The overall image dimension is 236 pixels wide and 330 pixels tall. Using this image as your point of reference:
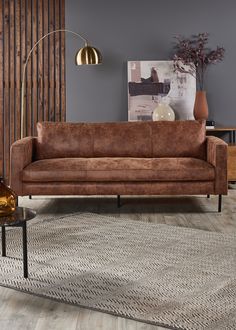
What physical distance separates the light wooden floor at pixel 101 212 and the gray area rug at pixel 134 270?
0.28 feet

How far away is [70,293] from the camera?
288 cm

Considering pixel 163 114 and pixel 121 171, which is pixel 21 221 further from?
pixel 163 114

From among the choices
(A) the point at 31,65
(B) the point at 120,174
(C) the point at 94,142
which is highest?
(A) the point at 31,65

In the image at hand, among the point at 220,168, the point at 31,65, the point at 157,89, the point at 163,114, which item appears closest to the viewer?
the point at 220,168

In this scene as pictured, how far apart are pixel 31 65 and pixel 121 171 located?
268 centimetres

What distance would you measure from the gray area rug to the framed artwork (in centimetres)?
270

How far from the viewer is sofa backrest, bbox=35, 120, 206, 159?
217 inches

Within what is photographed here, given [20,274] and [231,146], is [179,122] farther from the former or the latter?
[20,274]

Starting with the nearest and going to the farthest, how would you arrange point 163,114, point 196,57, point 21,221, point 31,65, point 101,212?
1. point 21,221
2. point 101,212
3. point 163,114
4. point 196,57
5. point 31,65

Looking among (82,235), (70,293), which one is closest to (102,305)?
(70,293)

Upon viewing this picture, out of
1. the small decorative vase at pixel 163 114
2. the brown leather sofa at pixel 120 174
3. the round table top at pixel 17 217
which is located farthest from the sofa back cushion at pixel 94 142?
the round table top at pixel 17 217

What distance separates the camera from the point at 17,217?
124 inches

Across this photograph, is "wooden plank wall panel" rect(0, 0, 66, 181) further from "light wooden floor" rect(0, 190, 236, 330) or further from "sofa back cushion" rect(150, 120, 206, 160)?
"sofa back cushion" rect(150, 120, 206, 160)

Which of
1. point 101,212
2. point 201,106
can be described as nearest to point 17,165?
point 101,212
